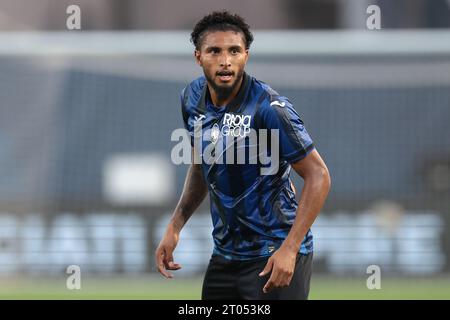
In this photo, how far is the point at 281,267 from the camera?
422cm

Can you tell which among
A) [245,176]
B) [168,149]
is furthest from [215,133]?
[168,149]

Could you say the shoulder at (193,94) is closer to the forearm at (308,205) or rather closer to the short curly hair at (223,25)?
the short curly hair at (223,25)

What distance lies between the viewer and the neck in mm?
4637

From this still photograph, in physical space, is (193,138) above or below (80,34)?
below

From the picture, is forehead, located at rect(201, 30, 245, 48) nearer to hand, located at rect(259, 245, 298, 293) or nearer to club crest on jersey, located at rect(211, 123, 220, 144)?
club crest on jersey, located at rect(211, 123, 220, 144)

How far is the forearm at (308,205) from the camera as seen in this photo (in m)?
4.30

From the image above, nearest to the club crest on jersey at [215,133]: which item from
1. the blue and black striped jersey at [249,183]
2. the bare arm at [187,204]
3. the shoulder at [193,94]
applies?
the blue and black striped jersey at [249,183]

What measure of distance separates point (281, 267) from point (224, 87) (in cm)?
96

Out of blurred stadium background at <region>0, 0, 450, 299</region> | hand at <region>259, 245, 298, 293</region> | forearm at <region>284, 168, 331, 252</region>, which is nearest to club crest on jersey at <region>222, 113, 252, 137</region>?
forearm at <region>284, 168, 331, 252</region>
